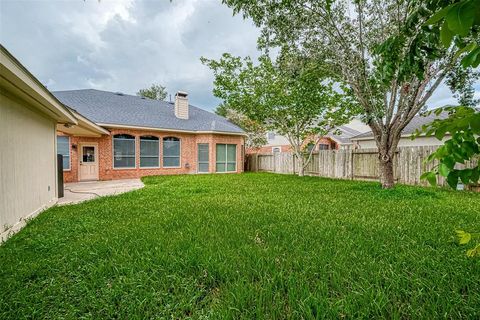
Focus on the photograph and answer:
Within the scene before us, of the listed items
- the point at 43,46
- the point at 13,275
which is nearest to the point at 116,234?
the point at 13,275

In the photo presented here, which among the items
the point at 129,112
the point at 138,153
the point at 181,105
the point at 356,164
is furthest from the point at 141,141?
the point at 356,164

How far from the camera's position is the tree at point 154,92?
104ft

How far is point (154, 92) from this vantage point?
31.8 m

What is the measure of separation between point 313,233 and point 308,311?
180 cm

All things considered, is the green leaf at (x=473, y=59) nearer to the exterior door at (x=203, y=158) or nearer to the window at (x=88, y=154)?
the window at (x=88, y=154)

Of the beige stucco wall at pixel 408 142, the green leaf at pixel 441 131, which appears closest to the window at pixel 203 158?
the beige stucco wall at pixel 408 142

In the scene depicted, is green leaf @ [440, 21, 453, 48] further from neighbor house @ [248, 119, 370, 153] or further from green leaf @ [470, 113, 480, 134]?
neighbor house @ [248, 119, 370, 153]

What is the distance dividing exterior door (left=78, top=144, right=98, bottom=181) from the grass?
877cm

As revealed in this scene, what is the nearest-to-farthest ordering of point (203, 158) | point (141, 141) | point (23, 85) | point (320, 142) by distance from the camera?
point (23, 85)
point (141, 141)
point (203, 158)
point (320, 142)

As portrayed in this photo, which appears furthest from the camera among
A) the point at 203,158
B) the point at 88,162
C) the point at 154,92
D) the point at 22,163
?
the point at 154,92

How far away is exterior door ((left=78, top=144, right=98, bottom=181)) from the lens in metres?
12.4

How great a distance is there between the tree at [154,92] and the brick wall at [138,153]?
19.0m

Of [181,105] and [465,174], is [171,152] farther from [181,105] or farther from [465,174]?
[465,174]

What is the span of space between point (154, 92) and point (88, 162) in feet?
70.2
